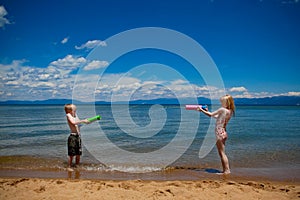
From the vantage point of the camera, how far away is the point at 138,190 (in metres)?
5.56

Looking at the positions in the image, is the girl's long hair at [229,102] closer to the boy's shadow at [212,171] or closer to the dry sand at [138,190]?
the boy's shadow at [212,171]

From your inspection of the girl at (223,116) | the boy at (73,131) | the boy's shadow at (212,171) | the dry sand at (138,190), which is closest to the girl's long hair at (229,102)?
the girl at (223,116)

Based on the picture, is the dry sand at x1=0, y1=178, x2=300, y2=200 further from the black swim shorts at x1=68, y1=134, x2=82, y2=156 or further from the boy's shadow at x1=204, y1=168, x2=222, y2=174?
the black swim shorts at x1=68, y1=134, x2=82, y2=156

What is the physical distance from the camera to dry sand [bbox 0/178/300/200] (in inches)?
205

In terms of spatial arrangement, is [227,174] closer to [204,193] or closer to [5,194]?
[204,193]

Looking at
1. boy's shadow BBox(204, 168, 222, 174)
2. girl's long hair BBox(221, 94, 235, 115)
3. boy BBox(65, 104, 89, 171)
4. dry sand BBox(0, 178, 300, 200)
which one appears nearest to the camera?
dry sand BBox(0, 178, 300, 200)

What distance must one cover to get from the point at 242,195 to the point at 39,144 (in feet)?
35.1

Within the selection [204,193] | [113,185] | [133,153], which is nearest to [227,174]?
[204,193]

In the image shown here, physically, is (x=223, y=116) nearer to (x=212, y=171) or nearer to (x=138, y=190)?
(x=212, y=171)

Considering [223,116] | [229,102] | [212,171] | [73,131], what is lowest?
[212,171]

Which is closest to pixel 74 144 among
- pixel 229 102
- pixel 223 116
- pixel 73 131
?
pixel 73 131

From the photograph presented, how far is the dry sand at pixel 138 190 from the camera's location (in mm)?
5207

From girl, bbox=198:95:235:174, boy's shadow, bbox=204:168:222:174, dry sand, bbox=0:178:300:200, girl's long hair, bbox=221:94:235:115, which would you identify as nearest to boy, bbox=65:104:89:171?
dry sand, bbox=0:178:300:200

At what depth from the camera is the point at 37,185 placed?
5.97 m
